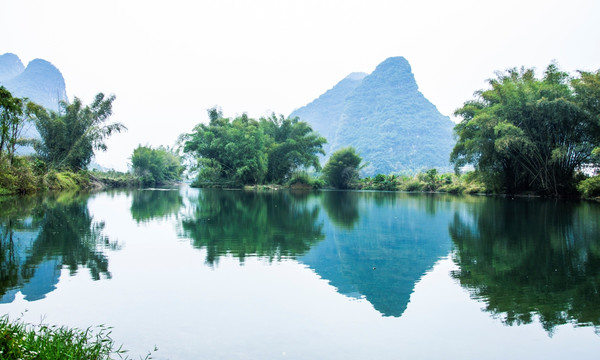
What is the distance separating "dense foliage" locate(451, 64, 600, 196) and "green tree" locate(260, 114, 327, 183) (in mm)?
17511

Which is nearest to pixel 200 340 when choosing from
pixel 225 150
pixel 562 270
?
pixel 562 270

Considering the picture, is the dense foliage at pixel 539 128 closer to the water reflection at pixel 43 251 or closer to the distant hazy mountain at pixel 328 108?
the water reflection at pixel 43 251

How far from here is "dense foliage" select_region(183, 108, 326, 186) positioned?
117 ft

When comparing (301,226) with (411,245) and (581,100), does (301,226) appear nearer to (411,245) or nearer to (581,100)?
(411,245)

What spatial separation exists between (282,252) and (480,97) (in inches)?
1028

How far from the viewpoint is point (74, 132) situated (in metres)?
31.2

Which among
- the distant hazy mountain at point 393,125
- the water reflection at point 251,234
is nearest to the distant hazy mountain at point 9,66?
the distant hazy mountain at point 393,125

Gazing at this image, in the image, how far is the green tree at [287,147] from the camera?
130 feet

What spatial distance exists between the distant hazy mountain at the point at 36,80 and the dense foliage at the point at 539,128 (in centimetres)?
12555

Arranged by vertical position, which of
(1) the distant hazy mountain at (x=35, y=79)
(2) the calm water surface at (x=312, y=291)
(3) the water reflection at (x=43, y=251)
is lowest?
(2) the calm water surface at (x=312, y=291)

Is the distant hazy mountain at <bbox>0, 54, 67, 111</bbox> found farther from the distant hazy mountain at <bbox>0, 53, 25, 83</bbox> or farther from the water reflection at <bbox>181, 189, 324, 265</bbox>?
the water reflection at <bbox>181, 189, 324, 265</bbox>

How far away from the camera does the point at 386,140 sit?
97.1m

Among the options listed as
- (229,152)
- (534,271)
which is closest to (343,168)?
(229,152)

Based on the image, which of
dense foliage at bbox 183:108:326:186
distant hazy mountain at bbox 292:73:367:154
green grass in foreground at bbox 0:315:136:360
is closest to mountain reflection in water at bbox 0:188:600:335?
green grass in foreground at bbox 0:315:136:360
